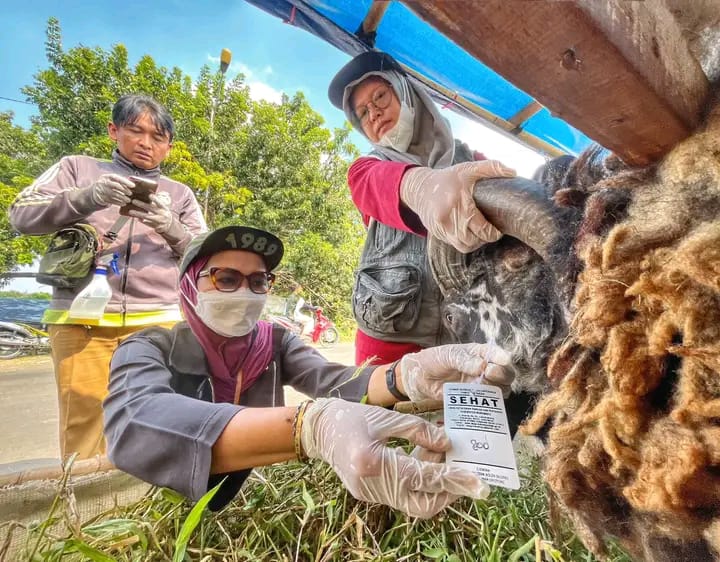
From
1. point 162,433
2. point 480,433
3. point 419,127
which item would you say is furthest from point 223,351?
point 419,127

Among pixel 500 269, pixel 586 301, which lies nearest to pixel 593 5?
pixel 586 301

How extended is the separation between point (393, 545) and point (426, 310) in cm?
67

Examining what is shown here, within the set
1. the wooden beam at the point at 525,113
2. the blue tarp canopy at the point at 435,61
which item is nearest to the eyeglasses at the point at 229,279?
the blue tarp canopy at the point at 435,61

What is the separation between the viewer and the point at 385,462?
2.29 ft

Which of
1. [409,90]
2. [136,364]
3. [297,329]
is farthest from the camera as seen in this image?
[297,329]

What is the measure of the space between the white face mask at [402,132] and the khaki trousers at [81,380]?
1.44m

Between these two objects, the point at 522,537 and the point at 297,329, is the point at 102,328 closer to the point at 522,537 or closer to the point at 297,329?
the point at 522,537

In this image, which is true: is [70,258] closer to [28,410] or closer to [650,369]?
[650,369]

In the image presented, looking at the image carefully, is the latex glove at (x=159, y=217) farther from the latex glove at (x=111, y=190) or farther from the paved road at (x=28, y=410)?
the paved road at (x=28, y=410)

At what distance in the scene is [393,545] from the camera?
0.71 m

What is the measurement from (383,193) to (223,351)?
2.84 ft

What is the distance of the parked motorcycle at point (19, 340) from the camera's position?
595 cm

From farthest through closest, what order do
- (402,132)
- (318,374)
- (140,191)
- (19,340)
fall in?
(19,340) < (140,191) < (318,374) < (402,132)

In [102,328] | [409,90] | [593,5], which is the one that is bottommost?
[102,328]
